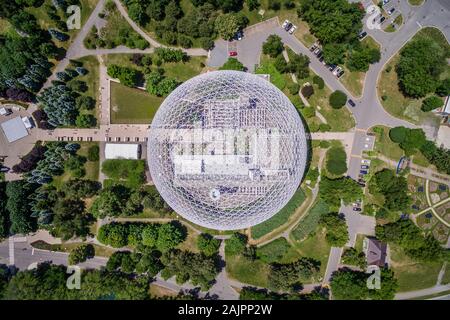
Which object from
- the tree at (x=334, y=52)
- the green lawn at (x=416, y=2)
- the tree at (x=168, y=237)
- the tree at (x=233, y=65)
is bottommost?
the tree at (x=168, y=237)

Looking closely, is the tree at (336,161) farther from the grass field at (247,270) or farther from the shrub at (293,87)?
the grass field at (247,270)

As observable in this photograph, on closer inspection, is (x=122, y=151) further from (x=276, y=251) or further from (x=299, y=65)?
(x=299, y=65)

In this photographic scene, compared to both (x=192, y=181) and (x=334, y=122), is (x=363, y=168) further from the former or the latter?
(x=192, y=181)

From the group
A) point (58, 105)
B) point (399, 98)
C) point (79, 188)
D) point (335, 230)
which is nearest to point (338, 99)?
point (399, 98)

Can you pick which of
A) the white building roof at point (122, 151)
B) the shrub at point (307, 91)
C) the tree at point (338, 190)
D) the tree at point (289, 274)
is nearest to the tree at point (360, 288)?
the tree at point (289, 274)

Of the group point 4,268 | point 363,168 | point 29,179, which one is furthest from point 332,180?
point 4,268
